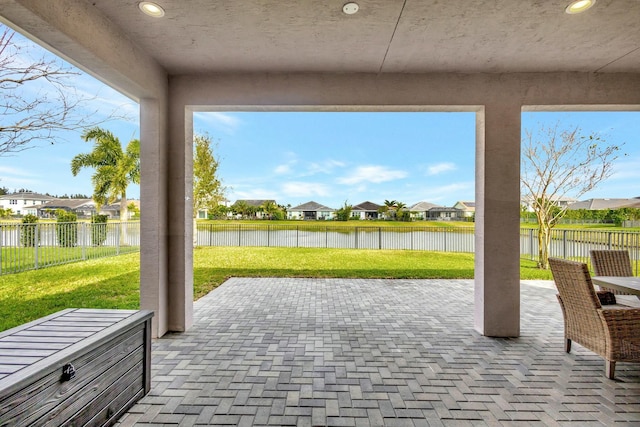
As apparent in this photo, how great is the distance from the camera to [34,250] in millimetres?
6270

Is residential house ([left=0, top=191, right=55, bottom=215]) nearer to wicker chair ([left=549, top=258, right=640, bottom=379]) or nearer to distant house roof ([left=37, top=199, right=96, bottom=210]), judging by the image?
distant house roof ([left=37, top=199, right=96, bottom=210])

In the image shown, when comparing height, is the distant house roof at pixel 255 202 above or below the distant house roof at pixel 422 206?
above

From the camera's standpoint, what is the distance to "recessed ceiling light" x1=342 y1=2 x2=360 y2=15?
2.26 metres

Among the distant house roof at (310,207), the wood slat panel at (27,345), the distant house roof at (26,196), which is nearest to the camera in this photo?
the wood slat panel at (27,345)

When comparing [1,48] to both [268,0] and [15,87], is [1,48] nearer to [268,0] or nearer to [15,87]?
[15,87]

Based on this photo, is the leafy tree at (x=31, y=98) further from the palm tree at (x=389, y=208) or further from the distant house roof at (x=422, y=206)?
the distant house roof at (x=422, y=206)

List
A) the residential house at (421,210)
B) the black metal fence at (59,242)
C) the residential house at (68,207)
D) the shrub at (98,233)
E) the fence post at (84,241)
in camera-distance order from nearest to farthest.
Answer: the black metal fence at (59,242) < the residential house at (68,207) < the fence post at (84,241) < the shrub at (98,233) < the residential house at (421,210)

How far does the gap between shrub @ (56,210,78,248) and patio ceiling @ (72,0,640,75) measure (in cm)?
649

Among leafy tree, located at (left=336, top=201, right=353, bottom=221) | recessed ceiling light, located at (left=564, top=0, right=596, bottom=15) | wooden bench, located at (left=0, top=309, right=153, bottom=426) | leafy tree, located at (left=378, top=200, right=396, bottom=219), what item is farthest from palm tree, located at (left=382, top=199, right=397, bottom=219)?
wooden bench, located at (left=0, top=309, right=153, bottom=426)

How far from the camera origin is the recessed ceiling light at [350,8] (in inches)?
89.0

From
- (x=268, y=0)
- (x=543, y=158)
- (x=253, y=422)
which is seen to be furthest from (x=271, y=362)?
(x=543, y=158)

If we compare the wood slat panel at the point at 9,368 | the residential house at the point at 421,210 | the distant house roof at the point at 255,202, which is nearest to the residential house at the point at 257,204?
the distant house roof at the point at 255,202

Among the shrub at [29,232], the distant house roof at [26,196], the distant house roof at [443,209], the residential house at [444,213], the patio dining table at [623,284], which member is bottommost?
the patio dining table at [623,284]

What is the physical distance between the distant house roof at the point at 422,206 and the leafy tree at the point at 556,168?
18.1ft
